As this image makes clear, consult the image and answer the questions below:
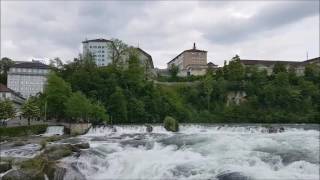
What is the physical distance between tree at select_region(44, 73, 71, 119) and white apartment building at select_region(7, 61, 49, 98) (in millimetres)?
46876

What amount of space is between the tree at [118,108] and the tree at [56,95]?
7.49 meters

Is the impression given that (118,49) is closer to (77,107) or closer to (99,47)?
(77,107)

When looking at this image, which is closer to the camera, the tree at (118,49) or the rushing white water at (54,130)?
the rushing white water at (54,130)

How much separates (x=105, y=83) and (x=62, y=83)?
30.6 feet

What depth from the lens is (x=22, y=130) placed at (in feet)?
141

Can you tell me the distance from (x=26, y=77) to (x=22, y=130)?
6380 centimetres

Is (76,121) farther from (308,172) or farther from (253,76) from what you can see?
(253,76)

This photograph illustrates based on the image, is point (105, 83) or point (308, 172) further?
point (105, 83)

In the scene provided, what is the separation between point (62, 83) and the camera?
54.9 m

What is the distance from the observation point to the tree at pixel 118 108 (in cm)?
5991

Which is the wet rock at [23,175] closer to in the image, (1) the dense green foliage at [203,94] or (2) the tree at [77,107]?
(2) the tree at [77,107]

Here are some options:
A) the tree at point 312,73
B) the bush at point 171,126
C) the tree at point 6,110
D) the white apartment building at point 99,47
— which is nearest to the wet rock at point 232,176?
the bush at point 171,126

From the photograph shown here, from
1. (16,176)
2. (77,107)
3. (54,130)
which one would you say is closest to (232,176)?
(16,176)

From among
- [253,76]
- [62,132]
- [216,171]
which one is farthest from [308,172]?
[253,76]
